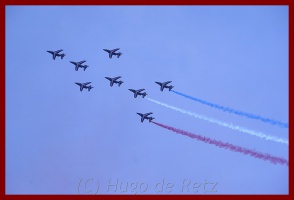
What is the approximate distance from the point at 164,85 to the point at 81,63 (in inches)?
575

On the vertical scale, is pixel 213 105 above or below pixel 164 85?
below

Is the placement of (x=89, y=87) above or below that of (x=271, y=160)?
above

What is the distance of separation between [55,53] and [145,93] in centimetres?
1629

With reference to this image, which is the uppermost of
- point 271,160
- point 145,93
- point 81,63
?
point 81,63

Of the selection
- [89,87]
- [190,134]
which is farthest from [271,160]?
[89,87]

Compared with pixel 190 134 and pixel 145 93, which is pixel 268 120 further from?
pixel 145 93

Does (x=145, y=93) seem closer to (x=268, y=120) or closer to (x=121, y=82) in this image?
(x=121, y=82)

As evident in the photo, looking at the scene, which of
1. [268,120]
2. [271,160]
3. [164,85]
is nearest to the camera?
[271,160]

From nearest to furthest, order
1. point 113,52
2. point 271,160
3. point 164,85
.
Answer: point 271,160, point 164,85, point 113,52

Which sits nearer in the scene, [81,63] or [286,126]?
[286,126]

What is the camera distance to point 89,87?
222 ft

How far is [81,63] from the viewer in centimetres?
6644

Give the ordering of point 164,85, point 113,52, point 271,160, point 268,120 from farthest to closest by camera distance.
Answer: point 113,52 < point 164,85 < point 268,120 < point 271,160

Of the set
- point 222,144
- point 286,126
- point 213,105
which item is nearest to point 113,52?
point 213,105
